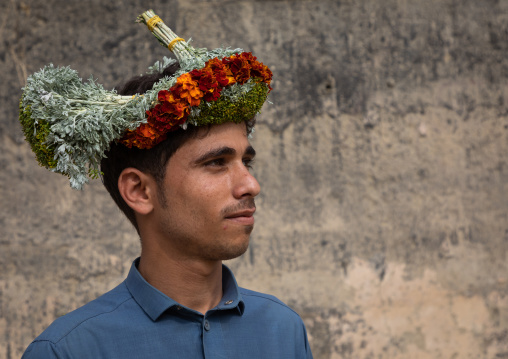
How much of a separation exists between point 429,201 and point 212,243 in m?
2.48

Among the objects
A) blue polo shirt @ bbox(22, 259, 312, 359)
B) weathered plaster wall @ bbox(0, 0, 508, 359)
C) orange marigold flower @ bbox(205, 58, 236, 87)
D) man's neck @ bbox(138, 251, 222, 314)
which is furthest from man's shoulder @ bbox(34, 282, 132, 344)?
weathered plaster wall @ bbox(0, 0, 508, 359)

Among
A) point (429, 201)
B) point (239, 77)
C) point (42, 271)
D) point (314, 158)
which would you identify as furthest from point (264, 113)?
point (239, 77)

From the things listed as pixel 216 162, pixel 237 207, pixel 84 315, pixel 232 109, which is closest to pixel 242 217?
pixel 237 207

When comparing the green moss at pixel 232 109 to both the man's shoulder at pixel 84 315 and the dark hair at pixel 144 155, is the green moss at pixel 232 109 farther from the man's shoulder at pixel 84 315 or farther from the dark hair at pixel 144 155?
the man's shoulder at pixel 84 315

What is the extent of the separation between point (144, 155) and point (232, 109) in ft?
1.05

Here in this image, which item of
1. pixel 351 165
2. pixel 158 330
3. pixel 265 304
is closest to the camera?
pixel 158 330

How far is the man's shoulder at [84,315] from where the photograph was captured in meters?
2.07

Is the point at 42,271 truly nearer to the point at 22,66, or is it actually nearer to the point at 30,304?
the point at 30,304

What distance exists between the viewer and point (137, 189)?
230 cm

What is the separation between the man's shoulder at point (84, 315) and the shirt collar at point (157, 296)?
0.12 ft

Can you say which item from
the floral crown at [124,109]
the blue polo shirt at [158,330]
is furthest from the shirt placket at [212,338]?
the floral crown at [124,109]

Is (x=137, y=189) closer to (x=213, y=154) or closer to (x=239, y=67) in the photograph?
(x=213, y=154)

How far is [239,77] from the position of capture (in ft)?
7.51

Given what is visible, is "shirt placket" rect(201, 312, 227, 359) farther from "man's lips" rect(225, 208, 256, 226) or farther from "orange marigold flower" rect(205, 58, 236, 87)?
"orange marigold flower" rect(205, 58, 236, 87)
